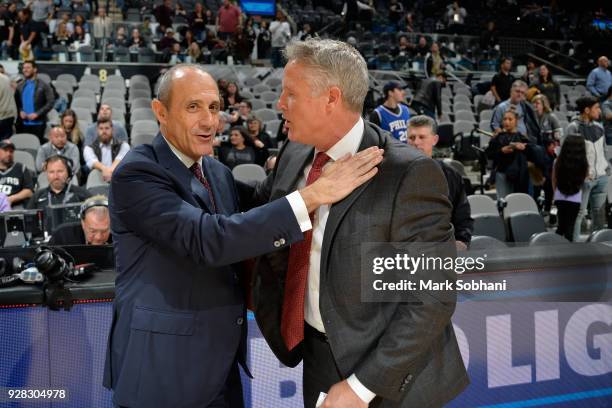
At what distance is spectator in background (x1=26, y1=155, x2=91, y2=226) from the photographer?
5922 mm

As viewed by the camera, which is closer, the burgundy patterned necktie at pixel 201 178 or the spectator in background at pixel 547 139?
the burgundy patterned necktie at pixel 201 178

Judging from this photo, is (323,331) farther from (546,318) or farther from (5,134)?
(5,134)

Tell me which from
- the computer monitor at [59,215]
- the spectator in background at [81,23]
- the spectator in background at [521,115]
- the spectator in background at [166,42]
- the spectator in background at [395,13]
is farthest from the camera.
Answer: the spectator in background at [395,13]

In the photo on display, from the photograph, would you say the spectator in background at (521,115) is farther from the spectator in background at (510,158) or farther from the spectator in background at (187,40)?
the spectator in background at (187,40)

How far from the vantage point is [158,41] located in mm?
13641

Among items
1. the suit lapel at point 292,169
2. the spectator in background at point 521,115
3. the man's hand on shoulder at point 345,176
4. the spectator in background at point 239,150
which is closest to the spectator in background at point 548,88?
the spectator in background at point 521,115

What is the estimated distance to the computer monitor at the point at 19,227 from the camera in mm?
3656

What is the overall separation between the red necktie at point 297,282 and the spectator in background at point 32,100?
26.2 ft

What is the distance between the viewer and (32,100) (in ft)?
29.5

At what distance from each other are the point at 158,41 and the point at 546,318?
11.9 metres

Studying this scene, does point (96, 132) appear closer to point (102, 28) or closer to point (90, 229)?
point (90, 229)

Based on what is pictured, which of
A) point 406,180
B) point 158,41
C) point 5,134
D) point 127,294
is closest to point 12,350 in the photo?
point 127,294

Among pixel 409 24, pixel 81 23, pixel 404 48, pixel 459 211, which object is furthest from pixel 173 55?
pixel 459 211

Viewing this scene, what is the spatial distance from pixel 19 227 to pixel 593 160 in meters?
5.49
